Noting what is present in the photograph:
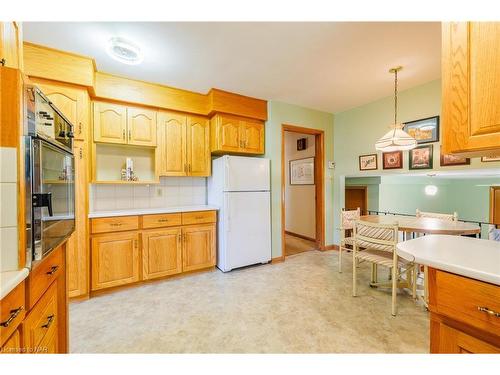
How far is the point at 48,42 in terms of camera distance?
182 centimetres

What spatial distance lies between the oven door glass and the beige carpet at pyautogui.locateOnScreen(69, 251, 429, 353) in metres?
0.95

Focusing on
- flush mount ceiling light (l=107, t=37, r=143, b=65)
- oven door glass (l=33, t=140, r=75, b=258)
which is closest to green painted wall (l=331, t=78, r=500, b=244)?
flush mount ceiling light (l=107, t=37, r=143, b=65)

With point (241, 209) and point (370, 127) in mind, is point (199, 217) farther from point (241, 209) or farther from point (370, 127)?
point (370, 127)

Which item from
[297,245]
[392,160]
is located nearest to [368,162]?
[392,160]

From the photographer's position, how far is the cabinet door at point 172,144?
2684 mm

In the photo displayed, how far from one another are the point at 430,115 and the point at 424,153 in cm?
47

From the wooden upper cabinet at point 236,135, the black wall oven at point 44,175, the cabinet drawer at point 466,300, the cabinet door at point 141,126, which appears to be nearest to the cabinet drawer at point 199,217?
the wooden upper cabinet at point 236,135

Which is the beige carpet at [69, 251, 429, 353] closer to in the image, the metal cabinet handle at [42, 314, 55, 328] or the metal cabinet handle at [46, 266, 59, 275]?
the metal cabinet handle at [42, 314, 55, 328]

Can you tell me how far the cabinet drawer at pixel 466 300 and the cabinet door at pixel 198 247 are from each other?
2367 mm

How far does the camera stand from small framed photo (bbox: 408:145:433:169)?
2592 mm

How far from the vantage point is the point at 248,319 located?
1.80 meters

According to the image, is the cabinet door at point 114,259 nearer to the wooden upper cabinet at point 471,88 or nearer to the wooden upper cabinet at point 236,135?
the wooden upper cabinet at point 236,135
